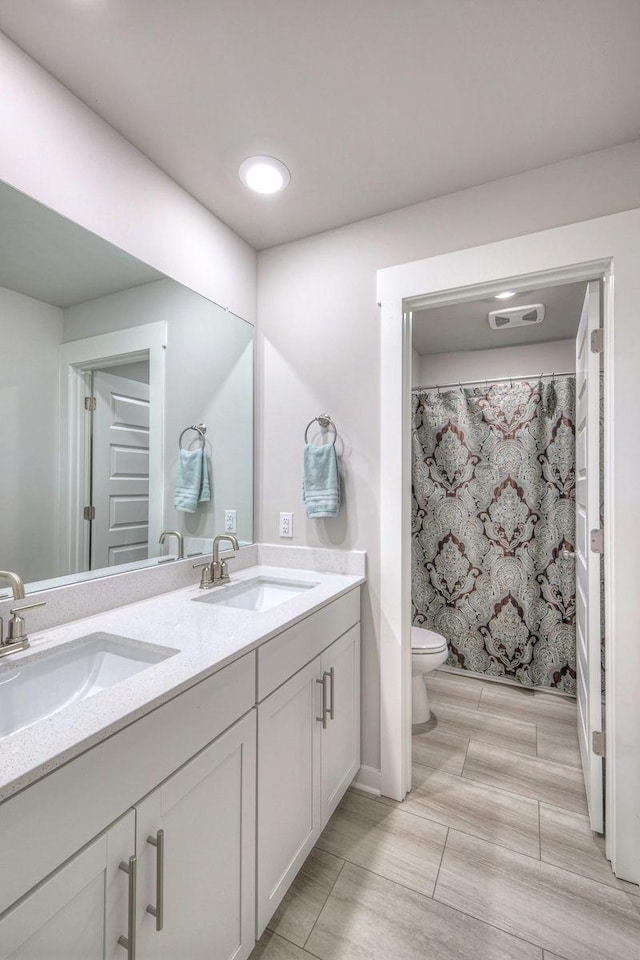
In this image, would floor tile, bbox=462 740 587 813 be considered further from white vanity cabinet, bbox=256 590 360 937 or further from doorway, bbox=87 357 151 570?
doorway, bbox=87 357 151 570

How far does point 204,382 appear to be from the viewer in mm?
1895

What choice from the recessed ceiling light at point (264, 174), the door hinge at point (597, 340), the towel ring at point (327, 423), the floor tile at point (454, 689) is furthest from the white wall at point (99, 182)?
the floor tile at point (454, 689)

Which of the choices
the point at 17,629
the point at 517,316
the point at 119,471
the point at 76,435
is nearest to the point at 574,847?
the point at 17,629

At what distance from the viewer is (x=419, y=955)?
1177 mm

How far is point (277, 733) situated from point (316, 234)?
1.95 m

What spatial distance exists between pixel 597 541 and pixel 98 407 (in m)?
1.73

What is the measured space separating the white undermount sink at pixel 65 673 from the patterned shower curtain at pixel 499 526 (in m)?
2.28

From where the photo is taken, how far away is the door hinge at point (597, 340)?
156cm

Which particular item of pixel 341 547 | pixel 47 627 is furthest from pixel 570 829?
pixel 47 627

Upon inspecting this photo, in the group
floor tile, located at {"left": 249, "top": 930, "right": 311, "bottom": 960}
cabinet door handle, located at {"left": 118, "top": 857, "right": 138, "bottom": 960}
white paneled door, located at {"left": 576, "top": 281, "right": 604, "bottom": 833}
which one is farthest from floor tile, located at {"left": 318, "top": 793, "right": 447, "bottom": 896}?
cabinet door handle, located at {"left": 118, "top": 857, "right": 138, "bottom": 960}

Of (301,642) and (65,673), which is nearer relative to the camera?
(65,673)

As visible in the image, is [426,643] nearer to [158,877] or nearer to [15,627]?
[158,877]

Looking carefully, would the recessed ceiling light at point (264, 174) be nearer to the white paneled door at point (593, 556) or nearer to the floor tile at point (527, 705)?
the white paneled door at point (593, 556)

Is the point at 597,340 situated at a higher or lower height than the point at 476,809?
higher
